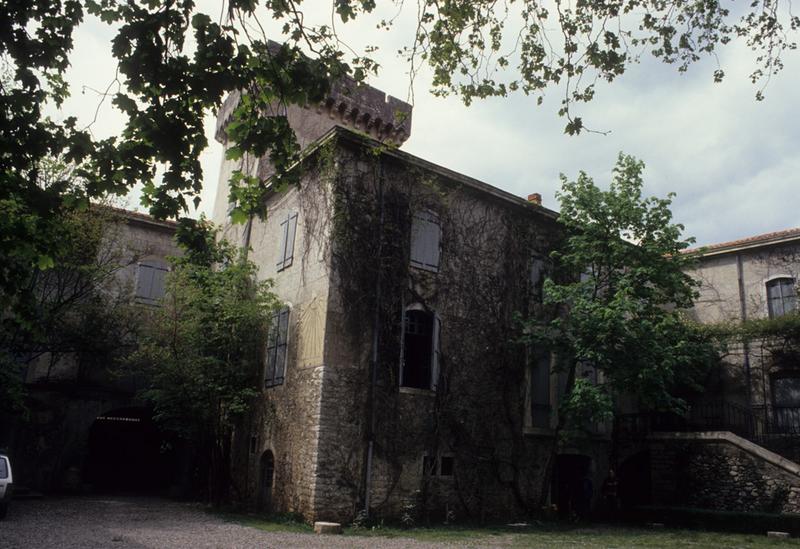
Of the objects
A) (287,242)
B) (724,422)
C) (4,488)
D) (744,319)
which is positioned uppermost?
(287,242)

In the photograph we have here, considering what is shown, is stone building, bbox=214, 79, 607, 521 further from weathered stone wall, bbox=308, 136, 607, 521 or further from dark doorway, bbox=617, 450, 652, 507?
dark doorway, bbox=617, 450, 652, 507

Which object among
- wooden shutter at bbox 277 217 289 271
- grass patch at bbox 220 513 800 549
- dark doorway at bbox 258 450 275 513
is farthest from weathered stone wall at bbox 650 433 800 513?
wooden shutter at bbox 277 217 289 271

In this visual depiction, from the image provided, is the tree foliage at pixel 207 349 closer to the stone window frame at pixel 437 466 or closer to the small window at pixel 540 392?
the stone window frame at pixel 437 466

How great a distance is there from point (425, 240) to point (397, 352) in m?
3.06

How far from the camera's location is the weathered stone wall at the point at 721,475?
16406 millimetres

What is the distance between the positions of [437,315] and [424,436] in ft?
9.81

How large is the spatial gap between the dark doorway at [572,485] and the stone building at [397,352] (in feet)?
0.40

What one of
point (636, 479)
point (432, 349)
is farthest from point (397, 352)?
point (636, 479)

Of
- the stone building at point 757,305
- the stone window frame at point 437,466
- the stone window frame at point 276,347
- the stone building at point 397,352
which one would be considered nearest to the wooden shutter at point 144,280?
the stone building at point 397,352

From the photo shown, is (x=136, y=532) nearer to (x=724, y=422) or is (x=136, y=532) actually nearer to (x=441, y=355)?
(x=441, y=355)

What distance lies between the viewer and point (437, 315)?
1698cm

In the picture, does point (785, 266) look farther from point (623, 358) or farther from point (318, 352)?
point (318, 352)

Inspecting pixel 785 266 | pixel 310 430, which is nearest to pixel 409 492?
pixel 310 430

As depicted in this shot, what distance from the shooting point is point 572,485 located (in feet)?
65.3
